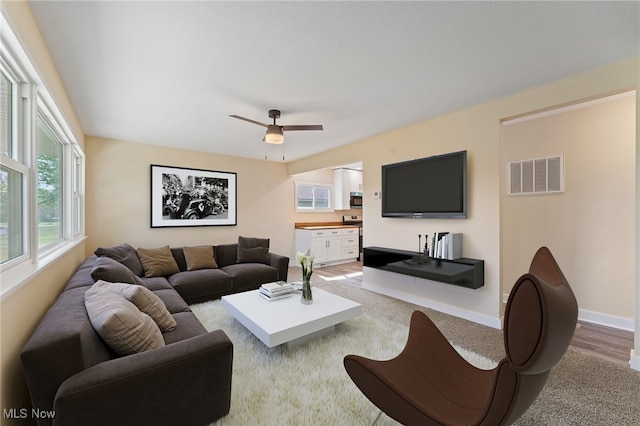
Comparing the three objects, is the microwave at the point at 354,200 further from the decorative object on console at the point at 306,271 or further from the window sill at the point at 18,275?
the window sill at the point at 18,275

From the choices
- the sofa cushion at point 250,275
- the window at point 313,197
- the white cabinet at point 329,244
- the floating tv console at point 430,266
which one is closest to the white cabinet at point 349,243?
the white cabinet at point 329,244

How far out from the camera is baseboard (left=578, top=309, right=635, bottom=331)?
2792mm

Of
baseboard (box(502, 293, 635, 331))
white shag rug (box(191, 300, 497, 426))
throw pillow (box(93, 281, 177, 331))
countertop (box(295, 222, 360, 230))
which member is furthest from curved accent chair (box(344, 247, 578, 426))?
countertop (box(295, 222, 360, 230))

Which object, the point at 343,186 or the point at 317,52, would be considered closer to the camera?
the point at 317,52

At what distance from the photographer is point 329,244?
19.9 feet

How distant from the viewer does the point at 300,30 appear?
171 centimetres

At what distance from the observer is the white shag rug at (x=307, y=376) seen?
1.60 meters

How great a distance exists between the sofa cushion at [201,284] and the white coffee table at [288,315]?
78 cm

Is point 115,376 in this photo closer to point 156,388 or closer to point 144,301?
point 156,388

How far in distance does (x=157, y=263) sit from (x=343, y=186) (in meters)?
4.50

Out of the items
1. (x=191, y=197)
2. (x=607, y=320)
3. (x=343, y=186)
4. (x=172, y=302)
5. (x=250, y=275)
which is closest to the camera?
(x=172, y=302)

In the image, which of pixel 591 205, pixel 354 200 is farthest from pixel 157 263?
pixel 591 205

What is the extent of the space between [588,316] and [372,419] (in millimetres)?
3134

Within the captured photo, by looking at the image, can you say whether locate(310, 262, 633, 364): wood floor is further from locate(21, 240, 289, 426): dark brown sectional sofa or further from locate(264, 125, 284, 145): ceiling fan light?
locate(264, 125, 284, 145): ceiling fan light
